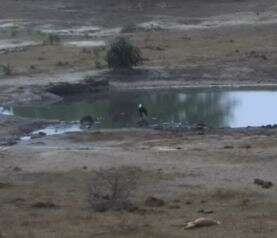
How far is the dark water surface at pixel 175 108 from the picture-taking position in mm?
34281

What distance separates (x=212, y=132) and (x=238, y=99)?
8.19 metres

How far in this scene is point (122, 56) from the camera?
4366cm

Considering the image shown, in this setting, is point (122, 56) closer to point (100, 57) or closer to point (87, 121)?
point (100, 57)

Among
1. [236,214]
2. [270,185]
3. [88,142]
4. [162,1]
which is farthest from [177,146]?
[162,1]

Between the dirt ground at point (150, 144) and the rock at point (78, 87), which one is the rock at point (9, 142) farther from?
the rock at point (78, 87)

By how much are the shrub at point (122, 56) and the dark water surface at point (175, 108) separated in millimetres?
3292

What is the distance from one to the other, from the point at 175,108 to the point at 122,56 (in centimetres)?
707

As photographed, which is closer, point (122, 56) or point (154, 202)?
point (154, 202)

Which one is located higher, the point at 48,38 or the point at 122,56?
the point at 122,56

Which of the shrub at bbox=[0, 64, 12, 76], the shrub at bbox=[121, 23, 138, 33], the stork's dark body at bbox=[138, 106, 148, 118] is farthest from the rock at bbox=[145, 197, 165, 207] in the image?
the shrub at bbox=[121, 23, 138, 33]

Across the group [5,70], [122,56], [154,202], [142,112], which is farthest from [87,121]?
[154,202]

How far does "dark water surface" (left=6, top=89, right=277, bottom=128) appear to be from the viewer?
3428 centimetres

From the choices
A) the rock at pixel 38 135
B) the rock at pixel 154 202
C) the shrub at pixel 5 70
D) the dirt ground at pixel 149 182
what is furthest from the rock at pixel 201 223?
the shrub at pixel 5 70

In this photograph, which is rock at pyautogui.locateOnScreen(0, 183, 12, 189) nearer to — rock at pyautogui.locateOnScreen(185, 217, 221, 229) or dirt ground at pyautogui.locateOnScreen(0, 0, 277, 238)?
dirt ground at pyautogui.locateOnScreen(0, 0, 277, 238)
